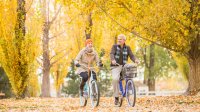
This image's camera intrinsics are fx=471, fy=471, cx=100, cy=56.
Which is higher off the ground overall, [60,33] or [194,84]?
[60,33]

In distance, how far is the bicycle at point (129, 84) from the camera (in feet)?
42.1

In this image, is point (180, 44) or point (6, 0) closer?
point (180, 44)

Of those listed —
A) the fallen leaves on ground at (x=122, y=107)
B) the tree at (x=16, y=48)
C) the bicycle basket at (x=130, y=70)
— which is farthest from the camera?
the tree at (x=16, y=48)

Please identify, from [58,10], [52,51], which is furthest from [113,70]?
[52,51]

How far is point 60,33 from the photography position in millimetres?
32750

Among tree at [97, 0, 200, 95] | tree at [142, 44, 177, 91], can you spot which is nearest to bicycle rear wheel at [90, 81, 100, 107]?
tree at [97, 0, 200, 95]

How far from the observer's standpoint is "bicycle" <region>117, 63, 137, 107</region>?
1282 centimetres

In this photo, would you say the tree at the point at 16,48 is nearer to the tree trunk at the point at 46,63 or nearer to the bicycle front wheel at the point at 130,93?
the bicycle front wheel at the point at 130,93

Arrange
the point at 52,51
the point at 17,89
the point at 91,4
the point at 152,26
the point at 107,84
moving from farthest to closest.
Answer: the point at 107,84
the point at 52,51
the point at 17,89
the point at 91,4
the point at 152,26

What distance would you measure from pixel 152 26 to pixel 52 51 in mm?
17620

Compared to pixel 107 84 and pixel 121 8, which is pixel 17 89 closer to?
pixel 121 8

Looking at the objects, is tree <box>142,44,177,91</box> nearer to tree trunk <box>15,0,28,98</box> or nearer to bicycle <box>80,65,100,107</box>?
tree trunk <box>15,0,28,98</box>

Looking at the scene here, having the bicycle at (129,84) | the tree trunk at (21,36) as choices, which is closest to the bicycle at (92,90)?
the bicycle at (129,84)

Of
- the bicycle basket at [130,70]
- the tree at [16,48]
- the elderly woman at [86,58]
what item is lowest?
the bicycle basket at [130,70]
